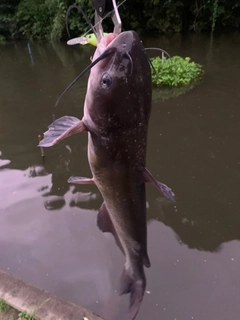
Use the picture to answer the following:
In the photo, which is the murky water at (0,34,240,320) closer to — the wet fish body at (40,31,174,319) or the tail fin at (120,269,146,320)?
the tail fin at (120,269,146,320)

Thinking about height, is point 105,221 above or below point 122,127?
below

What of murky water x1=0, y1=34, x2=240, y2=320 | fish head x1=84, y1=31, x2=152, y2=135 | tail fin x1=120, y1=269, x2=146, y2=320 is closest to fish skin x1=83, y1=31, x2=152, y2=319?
fish head x1=84, y1=31, x2=152, y2=135

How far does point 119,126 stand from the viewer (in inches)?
45.3

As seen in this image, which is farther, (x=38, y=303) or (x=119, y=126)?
→ (x=38, y=303)

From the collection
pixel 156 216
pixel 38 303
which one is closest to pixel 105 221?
pixel 38 303

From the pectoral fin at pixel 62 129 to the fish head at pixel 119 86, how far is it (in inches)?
1.6

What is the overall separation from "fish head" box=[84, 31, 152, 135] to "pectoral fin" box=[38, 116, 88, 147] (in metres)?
0.04

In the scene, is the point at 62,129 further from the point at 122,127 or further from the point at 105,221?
the point at 105,221

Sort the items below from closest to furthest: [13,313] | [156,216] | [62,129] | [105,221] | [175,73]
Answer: [62,129] < [105,221] < [13,313] < [156,216] < [175,73]

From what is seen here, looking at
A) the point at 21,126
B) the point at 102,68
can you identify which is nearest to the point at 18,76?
the point at 21,126

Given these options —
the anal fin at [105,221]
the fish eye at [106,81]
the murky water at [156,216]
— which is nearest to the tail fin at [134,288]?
the anal fin at [105,221]

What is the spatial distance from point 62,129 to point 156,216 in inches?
114

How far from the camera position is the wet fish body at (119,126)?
108cm

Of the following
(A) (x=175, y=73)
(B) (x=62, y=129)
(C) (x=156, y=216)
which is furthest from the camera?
(A) (x=175, y=73)
